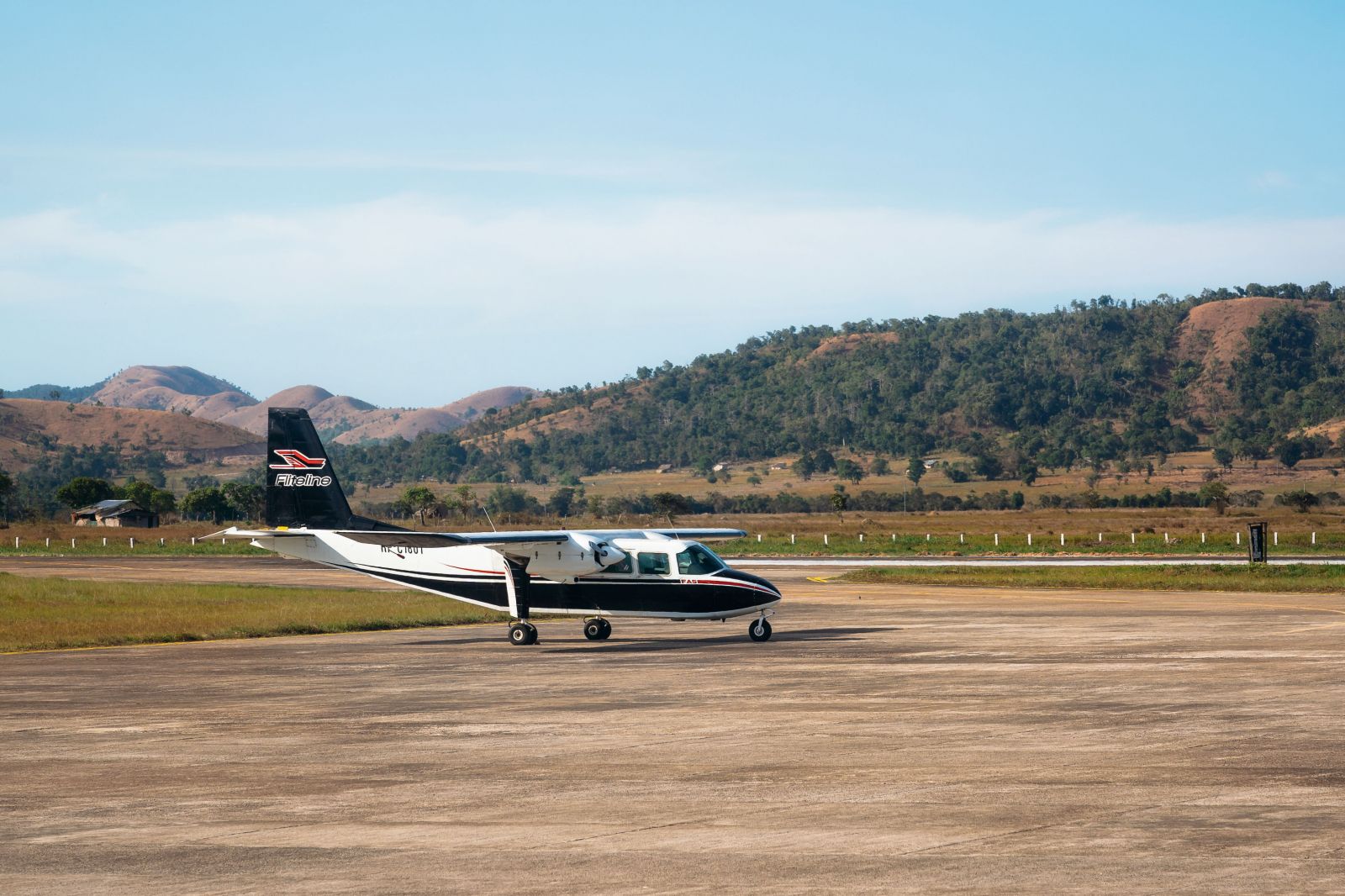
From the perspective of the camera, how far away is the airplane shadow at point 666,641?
32.8 m

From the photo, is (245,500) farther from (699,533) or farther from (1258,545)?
(699,533)

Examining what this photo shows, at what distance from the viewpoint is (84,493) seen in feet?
501

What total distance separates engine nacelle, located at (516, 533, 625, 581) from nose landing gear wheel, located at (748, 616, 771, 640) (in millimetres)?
3690

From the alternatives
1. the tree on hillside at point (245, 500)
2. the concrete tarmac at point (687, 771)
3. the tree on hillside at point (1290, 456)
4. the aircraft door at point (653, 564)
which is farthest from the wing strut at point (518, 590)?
the tree on hillside at point (1290, 456)

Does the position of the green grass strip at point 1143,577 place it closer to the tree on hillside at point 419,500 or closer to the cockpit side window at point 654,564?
the cockpit side window at point 654,564

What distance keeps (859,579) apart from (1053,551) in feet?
69.9

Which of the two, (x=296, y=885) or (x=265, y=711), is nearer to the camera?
(x=296, y=885)

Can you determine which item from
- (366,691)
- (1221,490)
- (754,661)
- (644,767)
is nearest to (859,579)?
(754,661)

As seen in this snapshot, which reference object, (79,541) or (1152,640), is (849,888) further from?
(79,541)

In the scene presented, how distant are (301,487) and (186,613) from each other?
26.7ft

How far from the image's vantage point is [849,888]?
Answer: 10914 millimetres

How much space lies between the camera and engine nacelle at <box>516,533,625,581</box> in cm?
3362

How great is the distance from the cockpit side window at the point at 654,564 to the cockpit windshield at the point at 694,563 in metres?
0.33

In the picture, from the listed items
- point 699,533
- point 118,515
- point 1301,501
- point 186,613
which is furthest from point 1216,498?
point 186,613
